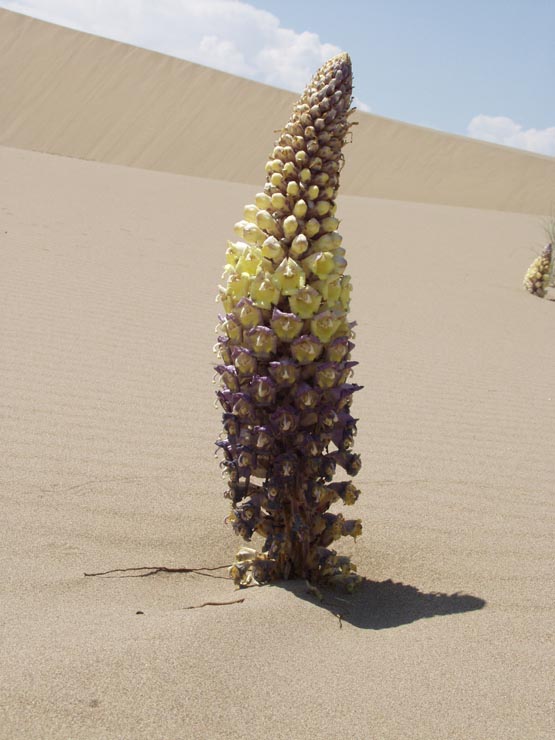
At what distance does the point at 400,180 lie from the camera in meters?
35.6

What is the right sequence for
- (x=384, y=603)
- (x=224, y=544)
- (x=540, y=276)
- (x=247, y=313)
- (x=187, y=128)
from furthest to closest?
(x=187, y=128)
(x=540, y=276)
(x=224, y=544)
(x=384, y=603)
(x=247, y=313)

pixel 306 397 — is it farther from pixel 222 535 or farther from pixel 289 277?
pixel 222 535

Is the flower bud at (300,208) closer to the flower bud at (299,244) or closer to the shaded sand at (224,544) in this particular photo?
the flower bud at (299,244)

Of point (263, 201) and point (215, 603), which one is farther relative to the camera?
point (263, 201)

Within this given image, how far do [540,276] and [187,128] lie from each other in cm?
2926

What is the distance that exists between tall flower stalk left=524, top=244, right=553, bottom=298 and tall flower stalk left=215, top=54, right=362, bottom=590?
998 centimetres

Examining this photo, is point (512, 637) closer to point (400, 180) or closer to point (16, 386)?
point (16, 386)

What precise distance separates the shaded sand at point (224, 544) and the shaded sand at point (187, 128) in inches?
1086

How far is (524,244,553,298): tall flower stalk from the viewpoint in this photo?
11.7m

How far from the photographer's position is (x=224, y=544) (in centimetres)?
295

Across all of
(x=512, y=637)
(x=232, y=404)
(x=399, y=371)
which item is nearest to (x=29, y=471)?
(x=232, y=404)

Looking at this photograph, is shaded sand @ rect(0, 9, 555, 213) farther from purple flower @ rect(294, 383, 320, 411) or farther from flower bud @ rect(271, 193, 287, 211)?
purple flower @ rect(294, 383, 320, 411)

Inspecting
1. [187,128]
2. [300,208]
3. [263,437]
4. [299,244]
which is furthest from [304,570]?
[187,128]

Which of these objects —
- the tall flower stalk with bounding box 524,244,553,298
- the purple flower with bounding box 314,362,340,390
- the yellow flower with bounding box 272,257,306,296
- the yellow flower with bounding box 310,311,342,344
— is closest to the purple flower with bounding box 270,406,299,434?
the purple flower with bounding box 314,362,340,390
